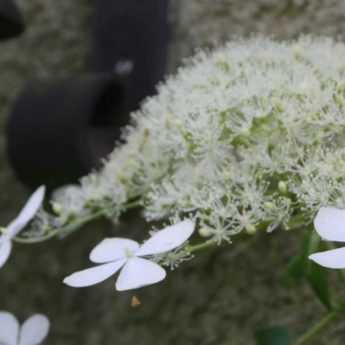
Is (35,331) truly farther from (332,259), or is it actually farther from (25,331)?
(332,259)

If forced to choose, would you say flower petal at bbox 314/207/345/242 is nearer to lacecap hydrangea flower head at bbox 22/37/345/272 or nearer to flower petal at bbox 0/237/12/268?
lacecap hydrangea flower head at bbox 22/37/345/272

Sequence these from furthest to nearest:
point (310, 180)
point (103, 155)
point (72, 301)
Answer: point (72, 301) < point (103, 155) < point (310, 180)

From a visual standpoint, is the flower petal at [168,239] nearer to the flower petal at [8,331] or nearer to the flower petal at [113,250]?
the flower petal at [113,250]

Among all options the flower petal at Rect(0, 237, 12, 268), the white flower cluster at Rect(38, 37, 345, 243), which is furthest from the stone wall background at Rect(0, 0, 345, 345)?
the flower petal at Rect(0, 237, 12, 268)

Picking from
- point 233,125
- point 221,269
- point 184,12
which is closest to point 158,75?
point 184,12

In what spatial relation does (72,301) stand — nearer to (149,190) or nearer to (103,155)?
(103,155)

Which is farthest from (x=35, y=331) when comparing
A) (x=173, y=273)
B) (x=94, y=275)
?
(x=173, y=273)
